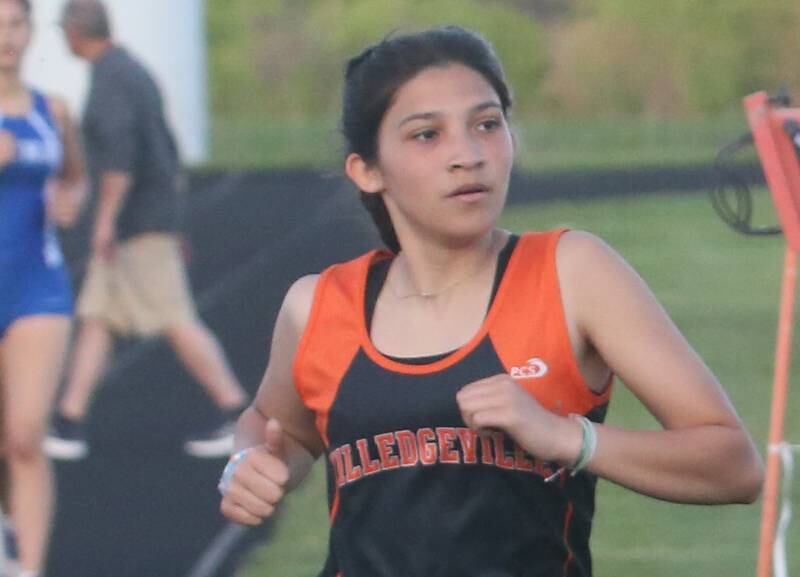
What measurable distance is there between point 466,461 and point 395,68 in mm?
663

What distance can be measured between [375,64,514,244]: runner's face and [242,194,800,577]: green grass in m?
3.39

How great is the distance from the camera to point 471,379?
3.07 meters

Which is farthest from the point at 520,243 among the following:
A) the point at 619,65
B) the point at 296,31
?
the point at 296,31

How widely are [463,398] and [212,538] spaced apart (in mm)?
4442

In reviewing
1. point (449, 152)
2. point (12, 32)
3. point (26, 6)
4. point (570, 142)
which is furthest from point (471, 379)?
point (570, 142)

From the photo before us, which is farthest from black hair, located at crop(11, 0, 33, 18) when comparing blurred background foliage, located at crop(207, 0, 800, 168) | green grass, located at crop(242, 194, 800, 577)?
blurred background foliage, located at crop(207, 0, 800, 168)

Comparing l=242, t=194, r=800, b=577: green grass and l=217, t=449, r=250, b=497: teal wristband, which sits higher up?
l=217, t=449, r=250, b=497: teal wristband

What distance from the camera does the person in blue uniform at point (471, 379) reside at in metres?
2.98

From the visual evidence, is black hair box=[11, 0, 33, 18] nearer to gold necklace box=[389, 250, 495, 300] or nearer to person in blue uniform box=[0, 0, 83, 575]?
person in blue uniform box=[0, 0, 83, 575]

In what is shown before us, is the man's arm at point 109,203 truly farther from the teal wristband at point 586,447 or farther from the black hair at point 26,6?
the teal wristband at point 586,447

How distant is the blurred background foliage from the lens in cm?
3444

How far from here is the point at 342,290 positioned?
3328mm

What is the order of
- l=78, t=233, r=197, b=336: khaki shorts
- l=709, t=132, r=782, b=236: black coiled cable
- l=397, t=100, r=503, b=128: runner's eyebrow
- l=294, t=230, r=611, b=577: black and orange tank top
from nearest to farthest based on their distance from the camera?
l=294, t=230, r=611, b=577: black and orange tank top, l=397, t=100, r=503, b=128: runner's eyebrow, l=709, t=132, r=782, b=236: black coiled cable, l=78, t=233, r=197, b=336: khaki shorts

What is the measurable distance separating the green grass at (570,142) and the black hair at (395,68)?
88.8 feet
